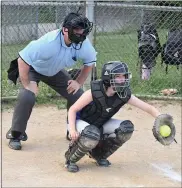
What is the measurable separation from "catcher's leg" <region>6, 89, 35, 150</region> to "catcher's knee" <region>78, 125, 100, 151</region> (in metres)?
0.90

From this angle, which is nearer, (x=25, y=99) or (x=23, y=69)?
(x=23, y=69)

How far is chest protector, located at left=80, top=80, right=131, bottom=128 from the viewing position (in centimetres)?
438

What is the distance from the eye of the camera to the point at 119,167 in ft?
15.3

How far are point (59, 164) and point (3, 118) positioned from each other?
1613 mm

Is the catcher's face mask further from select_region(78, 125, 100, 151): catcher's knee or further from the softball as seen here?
the softball

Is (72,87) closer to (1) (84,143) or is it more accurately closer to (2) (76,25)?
(2) (76,25)

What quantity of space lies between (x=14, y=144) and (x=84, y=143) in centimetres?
101

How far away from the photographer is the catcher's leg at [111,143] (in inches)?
174

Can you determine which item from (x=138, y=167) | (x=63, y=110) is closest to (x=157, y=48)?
(x=63, y=110)

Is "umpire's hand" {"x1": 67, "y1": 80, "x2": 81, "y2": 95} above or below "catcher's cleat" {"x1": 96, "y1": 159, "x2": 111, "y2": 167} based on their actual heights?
above

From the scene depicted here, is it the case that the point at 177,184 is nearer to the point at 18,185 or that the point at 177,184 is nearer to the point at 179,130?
the point at 18,185

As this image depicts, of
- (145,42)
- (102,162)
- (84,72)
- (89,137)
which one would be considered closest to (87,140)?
(89,137)

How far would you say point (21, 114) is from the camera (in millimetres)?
4988

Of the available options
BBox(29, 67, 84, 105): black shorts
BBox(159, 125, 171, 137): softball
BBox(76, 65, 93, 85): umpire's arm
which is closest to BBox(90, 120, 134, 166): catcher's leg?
BBox(159, 125, 171, 137): softball
